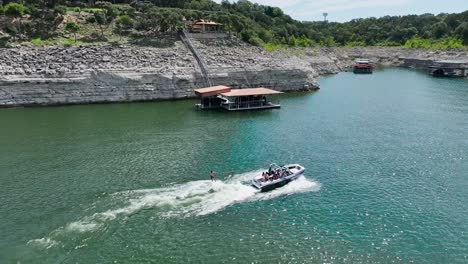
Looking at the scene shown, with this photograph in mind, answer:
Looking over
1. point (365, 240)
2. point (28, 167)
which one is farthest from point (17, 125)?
point (365, 240)

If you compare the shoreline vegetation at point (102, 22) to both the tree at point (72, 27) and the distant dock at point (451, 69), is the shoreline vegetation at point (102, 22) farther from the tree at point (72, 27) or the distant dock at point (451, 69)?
the distant dock at point (451, 69)

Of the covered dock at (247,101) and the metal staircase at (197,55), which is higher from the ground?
the metal staircase at (197,55)

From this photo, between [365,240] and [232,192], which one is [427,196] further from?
[232,192]

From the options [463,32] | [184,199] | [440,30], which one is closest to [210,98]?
[184,199]

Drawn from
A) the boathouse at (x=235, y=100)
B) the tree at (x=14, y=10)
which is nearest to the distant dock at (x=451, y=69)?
the boathouse at (x=235, y=100)

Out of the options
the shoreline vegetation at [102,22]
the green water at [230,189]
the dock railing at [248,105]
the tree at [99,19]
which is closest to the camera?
the green water at [230,189]

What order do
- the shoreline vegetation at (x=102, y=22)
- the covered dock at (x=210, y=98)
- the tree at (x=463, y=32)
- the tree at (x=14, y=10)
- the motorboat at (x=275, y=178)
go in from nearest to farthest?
the motorboat at (x=275, y=178) < the covered dock at (x=210, y=98) < the shoreline vegetation at (x=102, y=22) < the tree at (x=14, y=10) < the tree at (x=463, y=32)

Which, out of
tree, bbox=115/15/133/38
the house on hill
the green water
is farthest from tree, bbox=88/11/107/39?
the green water

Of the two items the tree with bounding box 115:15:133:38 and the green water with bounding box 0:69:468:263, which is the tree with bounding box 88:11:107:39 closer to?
the tree with bounding box 115:15:133:38
